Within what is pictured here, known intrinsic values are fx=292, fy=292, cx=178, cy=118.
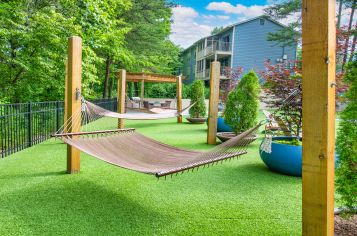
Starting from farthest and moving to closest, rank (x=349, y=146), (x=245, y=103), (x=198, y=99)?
(x=198, y=99) < (x=245, y=103) < (x=349, y=146)

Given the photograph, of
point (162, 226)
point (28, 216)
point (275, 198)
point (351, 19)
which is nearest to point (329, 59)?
point (162, 226)

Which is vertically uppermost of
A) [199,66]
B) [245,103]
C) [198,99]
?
[199,66]

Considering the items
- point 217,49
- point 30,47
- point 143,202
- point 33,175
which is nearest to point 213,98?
point 143,202

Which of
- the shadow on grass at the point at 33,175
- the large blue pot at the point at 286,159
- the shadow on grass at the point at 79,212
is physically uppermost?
the large blue pot at the point at 286,159

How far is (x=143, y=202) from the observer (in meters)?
2.66

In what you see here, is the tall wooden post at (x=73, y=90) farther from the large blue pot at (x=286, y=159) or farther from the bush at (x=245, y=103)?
the bush at (x=245, y=103)

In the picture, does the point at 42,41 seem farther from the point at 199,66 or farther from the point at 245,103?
the point at 199,66

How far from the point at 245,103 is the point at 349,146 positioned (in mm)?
3718

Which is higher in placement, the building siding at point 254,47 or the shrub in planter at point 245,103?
the building siding at point 254,47

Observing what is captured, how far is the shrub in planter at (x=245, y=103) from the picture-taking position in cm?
554

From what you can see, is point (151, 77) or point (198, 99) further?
point (151, 77)

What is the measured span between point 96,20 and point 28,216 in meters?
6.88

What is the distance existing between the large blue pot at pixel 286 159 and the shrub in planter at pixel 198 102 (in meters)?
5.83

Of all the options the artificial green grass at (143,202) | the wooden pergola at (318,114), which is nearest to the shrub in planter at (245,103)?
the artificial green grass at (143,202)
